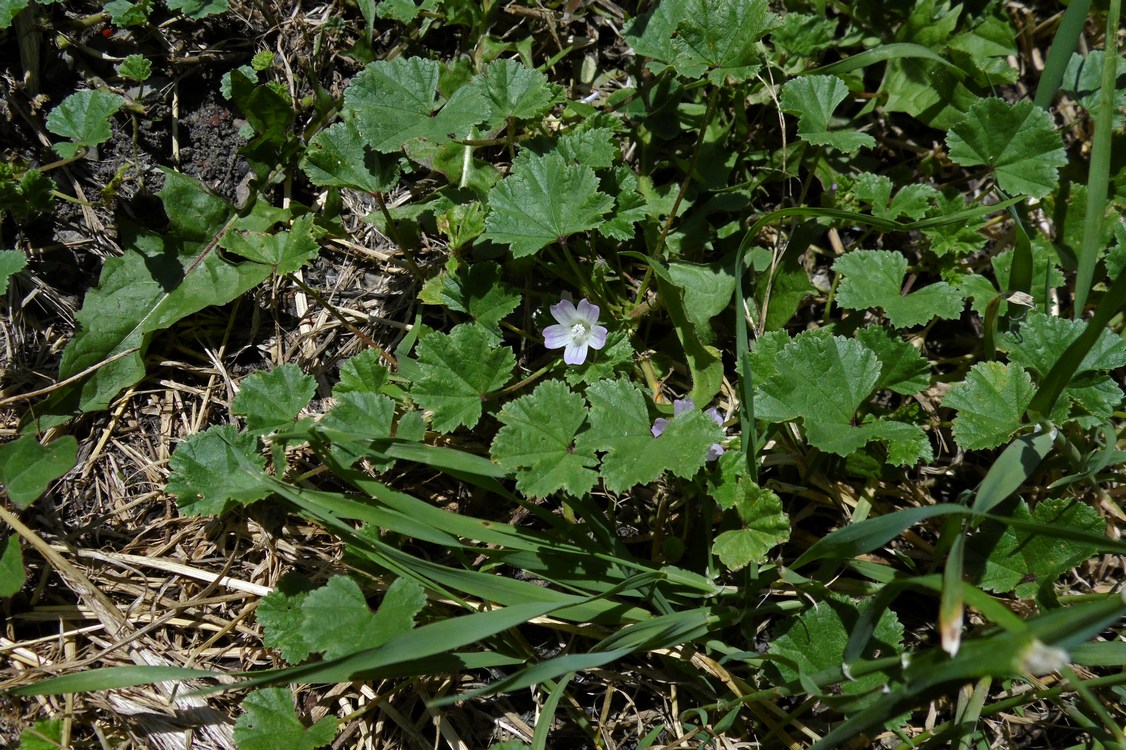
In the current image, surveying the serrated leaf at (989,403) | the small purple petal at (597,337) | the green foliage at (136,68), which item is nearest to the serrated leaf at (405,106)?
the small purple petal at (597,337)

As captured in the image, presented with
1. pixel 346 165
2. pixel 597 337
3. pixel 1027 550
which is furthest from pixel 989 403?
pixel 346 165

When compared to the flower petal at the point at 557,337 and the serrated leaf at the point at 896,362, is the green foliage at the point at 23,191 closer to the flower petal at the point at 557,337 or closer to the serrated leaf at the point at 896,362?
the flower petal at the point at 557,337

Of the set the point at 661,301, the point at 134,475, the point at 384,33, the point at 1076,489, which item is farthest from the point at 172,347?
the point at 1076,489

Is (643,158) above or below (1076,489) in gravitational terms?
above

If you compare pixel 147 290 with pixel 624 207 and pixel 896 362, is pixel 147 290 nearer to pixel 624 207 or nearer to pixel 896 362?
pixel 624 207

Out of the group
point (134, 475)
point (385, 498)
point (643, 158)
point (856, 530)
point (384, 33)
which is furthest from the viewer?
point (384, 33)

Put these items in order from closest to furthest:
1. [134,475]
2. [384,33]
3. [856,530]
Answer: [856,530]
[134,475]
[384,33]

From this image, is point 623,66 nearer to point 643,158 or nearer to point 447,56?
point 643,158

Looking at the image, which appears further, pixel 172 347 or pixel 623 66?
pixel 623 66
